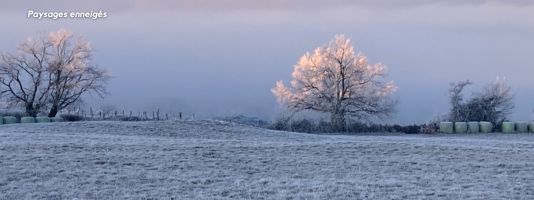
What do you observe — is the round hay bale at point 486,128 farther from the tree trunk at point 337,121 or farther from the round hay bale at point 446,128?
the tree trunk at point 337,121

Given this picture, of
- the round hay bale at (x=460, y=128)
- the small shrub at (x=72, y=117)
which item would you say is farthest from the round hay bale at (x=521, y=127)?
the small shrub at (x=72, y=117)

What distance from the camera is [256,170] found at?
2208 centimetres

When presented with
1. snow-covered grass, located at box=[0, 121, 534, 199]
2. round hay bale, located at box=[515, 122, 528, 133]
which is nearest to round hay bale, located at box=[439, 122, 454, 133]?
round hay bale, located at box=[515, 122, 528, 133]

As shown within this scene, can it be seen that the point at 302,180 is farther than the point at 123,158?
No

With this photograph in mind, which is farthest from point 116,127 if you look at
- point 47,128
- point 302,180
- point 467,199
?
point 467,199

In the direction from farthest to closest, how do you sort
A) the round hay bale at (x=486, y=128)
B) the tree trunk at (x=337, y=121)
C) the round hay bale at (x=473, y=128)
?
the tree trunk at (x=337, y=121), the round hay bale at (x=486, y=128), the round hay bale at (x=473, y=128)

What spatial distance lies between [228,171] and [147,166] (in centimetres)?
230

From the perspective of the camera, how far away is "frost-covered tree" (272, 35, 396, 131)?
68.2 meters

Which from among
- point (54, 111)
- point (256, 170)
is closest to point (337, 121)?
point (54, 111)

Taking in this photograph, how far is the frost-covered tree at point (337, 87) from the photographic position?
6819cm

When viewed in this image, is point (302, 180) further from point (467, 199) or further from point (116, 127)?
point (116, 127)

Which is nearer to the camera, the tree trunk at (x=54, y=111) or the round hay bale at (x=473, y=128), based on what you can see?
the round hay bale at (x=473, y=128)

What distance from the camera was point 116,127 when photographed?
41.7m

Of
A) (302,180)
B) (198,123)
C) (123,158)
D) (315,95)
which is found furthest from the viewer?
(315,95)
